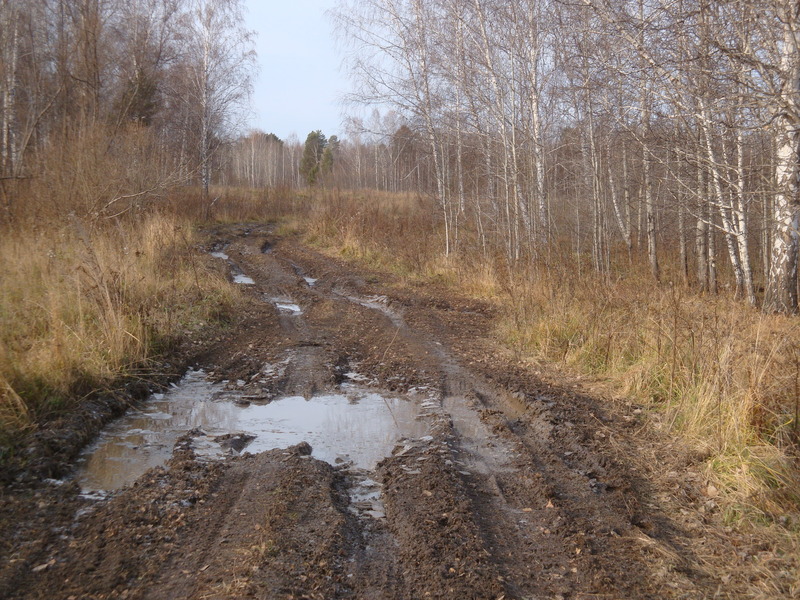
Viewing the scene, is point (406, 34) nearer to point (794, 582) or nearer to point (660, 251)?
point (660, 251)

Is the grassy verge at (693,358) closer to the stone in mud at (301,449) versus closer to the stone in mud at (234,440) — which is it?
the stone in mud at (301,449)

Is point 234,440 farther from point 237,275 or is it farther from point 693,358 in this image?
point 237,275

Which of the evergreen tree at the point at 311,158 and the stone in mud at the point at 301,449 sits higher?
the evergreen tree at the point at 311,158

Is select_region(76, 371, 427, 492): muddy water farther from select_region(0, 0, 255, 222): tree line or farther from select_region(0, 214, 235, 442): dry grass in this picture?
select_region(0, 0, 255, 222): tree line

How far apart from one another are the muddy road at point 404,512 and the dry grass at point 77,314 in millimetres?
1015

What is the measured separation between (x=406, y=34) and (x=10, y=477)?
536 inches

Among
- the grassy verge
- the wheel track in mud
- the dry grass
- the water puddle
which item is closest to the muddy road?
the wheel track in mud

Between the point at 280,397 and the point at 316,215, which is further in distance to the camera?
the point at 316,215

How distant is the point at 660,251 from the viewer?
1917 cm

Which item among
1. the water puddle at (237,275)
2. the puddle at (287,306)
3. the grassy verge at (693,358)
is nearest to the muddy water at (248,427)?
the grassy verge at (693,358)

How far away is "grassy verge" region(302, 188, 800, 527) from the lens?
12.9 ft

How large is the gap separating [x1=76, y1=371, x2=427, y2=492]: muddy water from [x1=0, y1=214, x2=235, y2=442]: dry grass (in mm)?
560

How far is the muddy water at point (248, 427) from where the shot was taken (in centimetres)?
460

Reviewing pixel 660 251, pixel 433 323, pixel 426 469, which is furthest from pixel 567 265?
pixel 660 251
